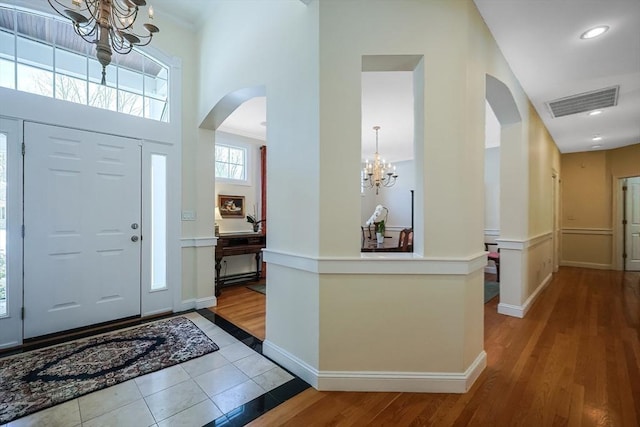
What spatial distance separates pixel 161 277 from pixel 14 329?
3.93 feet

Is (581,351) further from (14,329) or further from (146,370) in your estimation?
(14,329)

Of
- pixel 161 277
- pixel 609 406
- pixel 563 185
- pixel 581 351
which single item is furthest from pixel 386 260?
pixel 563 185

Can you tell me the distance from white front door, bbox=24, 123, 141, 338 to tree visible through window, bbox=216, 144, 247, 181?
5.89 ft

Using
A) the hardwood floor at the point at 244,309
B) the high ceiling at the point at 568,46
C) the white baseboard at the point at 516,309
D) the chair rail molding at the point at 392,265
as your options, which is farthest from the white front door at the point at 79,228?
the white baseboard at the point at 516,309

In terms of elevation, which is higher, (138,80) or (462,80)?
(138,80)

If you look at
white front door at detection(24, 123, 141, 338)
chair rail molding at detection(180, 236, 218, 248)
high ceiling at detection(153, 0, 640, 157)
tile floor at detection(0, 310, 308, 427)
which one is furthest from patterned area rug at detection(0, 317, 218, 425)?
high ceiling at detection(153, 0, 640, 157)

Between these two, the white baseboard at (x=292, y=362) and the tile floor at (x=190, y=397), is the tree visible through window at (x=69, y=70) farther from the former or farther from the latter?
the white baseboard at (x=292, y=362)

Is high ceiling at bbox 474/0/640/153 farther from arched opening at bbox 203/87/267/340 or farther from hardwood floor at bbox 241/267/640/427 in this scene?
arched opening at bbox 203/87/267/340

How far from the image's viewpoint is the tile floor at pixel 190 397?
1.58 m

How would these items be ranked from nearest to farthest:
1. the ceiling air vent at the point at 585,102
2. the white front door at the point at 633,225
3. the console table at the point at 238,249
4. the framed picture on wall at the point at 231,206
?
the ceiling air vent at the point at 585,102 → the console table at the point at 238,249 → the framed picture on wall at the point at 231,206 → the white front door at the point at 633,225

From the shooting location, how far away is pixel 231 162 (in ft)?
16.3

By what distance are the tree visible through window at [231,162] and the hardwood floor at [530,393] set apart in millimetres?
3913

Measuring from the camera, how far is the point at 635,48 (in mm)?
2418

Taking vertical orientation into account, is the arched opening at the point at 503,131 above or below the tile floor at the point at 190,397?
above
